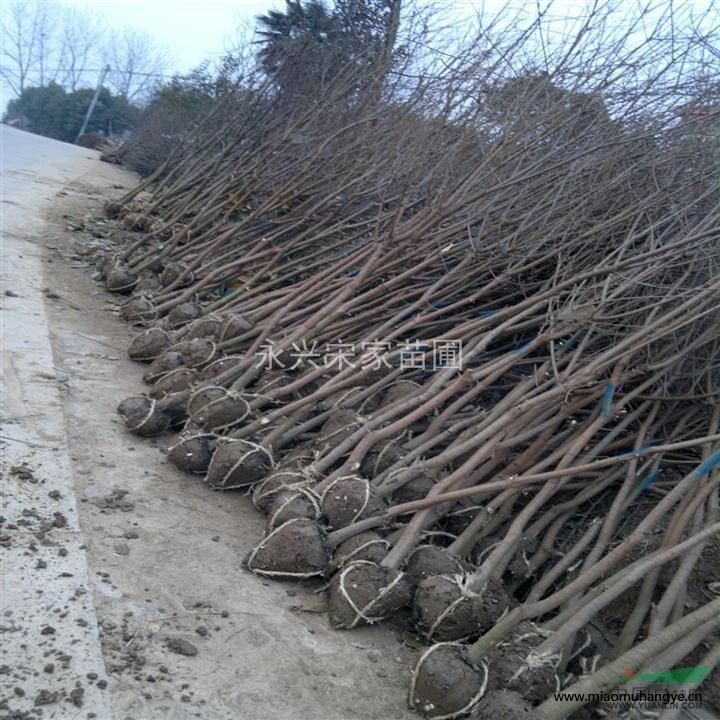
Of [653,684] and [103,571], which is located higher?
[653,684]

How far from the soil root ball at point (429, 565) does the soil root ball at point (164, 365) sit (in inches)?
91.0

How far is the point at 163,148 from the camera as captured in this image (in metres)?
14.0

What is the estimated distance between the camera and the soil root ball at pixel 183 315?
221 inches

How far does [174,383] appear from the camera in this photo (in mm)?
4484

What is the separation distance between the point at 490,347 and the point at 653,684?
2409mm

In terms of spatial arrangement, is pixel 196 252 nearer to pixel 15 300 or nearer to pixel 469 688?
pixel 15 300

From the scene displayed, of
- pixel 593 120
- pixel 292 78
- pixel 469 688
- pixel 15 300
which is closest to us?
pixel 469 688

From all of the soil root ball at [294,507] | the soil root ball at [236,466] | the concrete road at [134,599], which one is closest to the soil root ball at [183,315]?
the concrete road at [134,599]

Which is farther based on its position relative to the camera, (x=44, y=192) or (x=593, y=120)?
(x=44, y=192)

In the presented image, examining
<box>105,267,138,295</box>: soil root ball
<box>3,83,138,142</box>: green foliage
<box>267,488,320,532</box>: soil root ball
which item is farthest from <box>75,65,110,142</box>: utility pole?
<box>267,488,320,532</box>: soil root ball

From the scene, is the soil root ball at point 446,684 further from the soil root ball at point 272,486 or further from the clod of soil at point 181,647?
the soil root ball at point 272,486

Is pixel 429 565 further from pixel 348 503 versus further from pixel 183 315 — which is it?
pixel 183 315

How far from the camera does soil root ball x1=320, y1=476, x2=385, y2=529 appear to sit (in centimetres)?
329

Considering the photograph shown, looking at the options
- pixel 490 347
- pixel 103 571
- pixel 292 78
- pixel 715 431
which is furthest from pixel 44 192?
pixel 715 431
